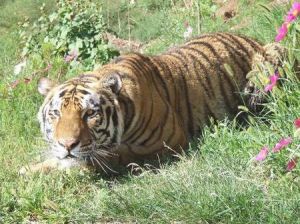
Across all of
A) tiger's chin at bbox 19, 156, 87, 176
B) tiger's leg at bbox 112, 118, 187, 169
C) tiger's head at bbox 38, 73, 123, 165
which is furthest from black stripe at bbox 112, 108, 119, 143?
tiger's chin at bbox 19, 156, 87, 176

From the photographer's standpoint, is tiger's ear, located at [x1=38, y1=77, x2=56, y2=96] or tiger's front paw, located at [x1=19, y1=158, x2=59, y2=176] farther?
tiger's ear, located at [x1=38, y1=77, x2=56, y2=96]

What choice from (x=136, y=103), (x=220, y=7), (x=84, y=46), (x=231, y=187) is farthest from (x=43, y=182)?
(x=220, y=7)

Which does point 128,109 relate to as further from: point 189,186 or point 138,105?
point 189,186

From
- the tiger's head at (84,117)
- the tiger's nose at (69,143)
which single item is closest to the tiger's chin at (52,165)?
the tiger's head at (84,117)

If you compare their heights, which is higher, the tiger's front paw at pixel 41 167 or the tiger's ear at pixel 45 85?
the tiger's ear at pixel 45 85

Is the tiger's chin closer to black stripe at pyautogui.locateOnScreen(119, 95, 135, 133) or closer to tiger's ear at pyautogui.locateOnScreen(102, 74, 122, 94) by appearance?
black stripe at pyautogui.locateOnScreen(119, 95, 135, 133)

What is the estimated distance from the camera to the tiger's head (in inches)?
175

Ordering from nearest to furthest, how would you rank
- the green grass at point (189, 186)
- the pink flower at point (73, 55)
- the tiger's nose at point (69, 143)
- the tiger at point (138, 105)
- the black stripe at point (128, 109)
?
the green grass at point (189, 186) < the tiger's nose at point (69, 143) < the tiger at point (138, 105) < the black stripe at point (128, 109) < the pink flower at point (73, 55)

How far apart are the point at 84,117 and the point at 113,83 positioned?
11.9 inches

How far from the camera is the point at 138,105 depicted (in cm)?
487

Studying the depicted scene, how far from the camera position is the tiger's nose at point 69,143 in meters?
4.39

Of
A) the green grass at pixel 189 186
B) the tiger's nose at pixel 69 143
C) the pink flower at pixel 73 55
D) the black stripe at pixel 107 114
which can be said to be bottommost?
the green grass at pixel 189 186

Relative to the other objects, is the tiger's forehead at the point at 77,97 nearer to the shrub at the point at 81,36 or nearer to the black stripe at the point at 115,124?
the black stripe at the point at 115,124

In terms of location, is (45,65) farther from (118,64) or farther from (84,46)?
(118,64)
